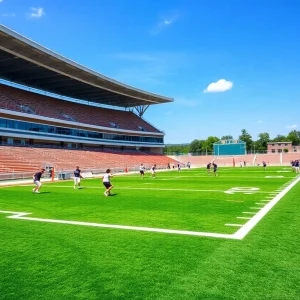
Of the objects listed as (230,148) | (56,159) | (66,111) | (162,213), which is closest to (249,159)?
(230,148)

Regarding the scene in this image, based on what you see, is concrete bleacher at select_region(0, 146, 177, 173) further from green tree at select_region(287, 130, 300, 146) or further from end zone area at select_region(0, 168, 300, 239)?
green tree at select_region(287, 130, 300, 146)

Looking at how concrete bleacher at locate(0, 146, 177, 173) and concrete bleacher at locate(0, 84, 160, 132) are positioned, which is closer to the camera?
concrete bleacher at locate(0, 146, 177, 173)

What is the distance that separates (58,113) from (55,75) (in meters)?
6.79

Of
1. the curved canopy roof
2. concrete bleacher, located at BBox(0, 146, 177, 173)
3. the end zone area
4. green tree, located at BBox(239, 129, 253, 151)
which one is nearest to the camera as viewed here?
the end zone area

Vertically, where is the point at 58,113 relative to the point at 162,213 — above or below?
above

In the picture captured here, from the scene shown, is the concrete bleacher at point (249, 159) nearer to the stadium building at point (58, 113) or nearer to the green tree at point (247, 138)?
the stadium building at point (58, 113)

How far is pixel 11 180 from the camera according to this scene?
2738 centimetres

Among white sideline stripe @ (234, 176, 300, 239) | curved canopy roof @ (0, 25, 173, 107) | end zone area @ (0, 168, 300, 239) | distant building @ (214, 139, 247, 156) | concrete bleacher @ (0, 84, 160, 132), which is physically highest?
curved canopy roof @ (0, 25, 173, 107)

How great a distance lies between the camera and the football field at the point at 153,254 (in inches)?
168

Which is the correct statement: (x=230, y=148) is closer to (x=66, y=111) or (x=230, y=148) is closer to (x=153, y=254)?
(x=66, y=111)

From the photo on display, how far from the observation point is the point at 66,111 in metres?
51.8

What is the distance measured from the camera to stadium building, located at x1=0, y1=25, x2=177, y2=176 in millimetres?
36219

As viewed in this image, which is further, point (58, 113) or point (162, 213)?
point (58, 113)

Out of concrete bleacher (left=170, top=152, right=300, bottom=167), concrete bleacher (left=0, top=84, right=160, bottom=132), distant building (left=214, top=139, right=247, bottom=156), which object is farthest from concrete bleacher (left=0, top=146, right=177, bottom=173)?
distant building (left=214, top=139, right=247, bottom=156)
